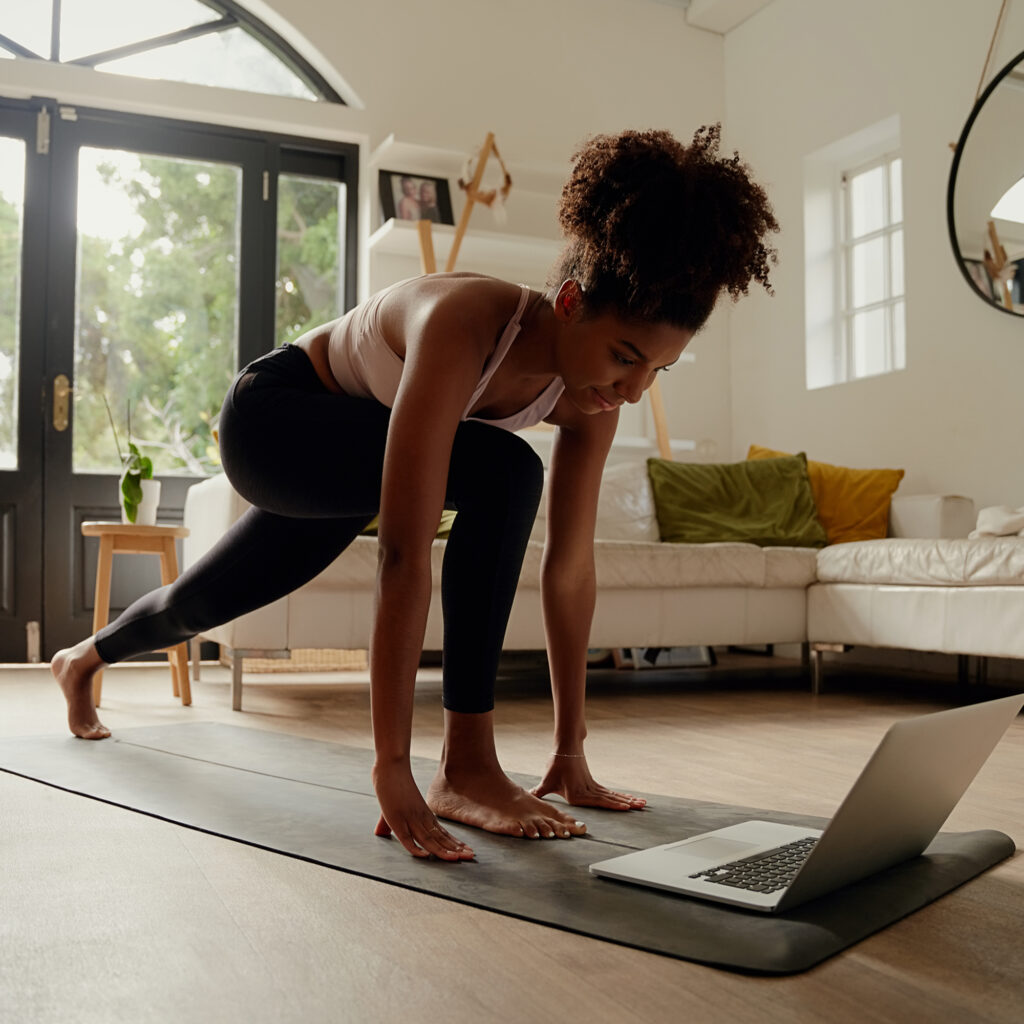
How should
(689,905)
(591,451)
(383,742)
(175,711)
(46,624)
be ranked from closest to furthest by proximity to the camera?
(689,905) < (383,742) < (591,451) < (175,711) < (46,624)

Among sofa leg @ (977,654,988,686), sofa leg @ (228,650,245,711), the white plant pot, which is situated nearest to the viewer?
sofa leg @ (228,650,245,711)

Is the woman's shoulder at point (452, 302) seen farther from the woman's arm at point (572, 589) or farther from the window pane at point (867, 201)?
the window pane at point (867, 201)

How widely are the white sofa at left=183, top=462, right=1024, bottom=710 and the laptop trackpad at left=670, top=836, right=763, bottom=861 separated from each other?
170 centimetres

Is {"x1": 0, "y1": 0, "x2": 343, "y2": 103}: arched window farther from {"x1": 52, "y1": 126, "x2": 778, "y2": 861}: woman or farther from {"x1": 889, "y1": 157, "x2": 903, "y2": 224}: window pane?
{"x1": 52, "y1": 126, "x2": 778, "y2": 861}: woman

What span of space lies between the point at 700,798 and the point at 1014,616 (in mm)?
1594

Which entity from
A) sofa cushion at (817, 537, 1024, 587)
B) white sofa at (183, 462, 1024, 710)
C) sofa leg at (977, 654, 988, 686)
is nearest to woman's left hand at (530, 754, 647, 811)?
white sofa at (183, 462, 1024, 710)

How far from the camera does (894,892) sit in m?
1.12

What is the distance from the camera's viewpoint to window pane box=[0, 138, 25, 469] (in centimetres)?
431

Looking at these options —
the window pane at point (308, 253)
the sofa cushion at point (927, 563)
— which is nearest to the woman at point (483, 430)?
the sofa cushion at point (927, 563)

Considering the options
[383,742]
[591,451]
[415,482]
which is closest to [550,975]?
[383,742]

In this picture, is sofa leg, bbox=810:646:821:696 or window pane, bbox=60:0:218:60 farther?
window pane, bbox=60:0:218:60

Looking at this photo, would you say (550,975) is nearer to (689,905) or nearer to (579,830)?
(689,905)

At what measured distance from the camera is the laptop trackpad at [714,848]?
1.23 m

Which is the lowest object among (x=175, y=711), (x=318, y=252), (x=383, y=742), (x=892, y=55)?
(x=175, y=711)
